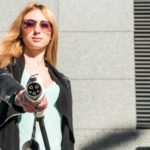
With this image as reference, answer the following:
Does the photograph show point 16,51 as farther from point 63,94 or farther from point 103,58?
point 103,58

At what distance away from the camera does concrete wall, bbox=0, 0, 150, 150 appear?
A: 23.2ft

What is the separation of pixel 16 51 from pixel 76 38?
427 cm

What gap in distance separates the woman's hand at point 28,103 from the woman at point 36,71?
31.3 inches

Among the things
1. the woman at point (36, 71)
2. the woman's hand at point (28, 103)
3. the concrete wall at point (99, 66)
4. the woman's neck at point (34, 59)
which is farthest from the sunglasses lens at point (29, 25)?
the concrete wall at point (99, 66)

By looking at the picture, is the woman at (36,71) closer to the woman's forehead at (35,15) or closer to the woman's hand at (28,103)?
the woman's forehead at (35,15)

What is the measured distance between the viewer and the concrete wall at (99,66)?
707cm

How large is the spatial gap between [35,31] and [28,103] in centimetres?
115

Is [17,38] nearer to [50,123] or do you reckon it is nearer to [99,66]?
[50,123]

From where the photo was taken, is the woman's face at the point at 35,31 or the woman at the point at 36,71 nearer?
the woman at the point at 36,71

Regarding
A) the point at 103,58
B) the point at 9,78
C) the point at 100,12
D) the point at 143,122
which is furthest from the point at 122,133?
the point at 9,78

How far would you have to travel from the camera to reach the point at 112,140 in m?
7.09

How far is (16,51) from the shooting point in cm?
298

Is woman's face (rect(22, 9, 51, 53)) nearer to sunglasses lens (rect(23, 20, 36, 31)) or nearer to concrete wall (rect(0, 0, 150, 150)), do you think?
sunglasses lens (rect(23, 20, 36, 31))

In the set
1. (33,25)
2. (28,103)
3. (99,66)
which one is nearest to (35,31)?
(33,25)
